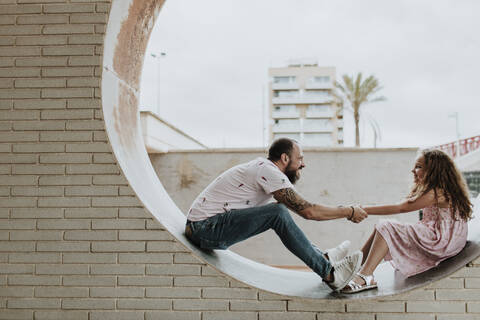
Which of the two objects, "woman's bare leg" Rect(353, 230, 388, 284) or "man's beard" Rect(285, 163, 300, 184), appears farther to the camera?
"man's beard" Rect(285, 163, 300, 184)

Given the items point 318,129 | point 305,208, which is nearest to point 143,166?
point 305,208

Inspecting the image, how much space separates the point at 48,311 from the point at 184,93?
2138 inches

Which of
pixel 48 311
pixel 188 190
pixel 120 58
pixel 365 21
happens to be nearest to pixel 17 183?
pixel 48 311

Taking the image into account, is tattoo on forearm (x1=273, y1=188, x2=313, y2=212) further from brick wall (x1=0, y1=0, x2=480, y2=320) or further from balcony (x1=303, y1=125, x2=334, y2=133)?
balcony (x1=303, y1=125, x2=334, y2=133)

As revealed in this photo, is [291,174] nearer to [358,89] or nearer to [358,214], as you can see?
[358,214]

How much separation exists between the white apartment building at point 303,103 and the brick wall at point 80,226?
55.1m

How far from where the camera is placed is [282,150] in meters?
3.22

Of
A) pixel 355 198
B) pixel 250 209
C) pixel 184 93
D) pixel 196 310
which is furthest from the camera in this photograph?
pixel 184 93

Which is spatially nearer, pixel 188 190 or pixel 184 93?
pixel 188 190

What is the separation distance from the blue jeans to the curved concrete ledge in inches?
4.6

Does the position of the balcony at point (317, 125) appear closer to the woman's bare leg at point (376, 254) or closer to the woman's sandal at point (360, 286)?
the woman's bare leg at point (376, 254)

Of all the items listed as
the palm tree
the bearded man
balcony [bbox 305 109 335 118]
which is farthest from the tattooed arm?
balcony [bbox 305 109 335 118]

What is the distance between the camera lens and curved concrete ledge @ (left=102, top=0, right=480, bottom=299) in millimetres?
2932

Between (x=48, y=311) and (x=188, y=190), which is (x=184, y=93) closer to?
(x=188, y=190)
